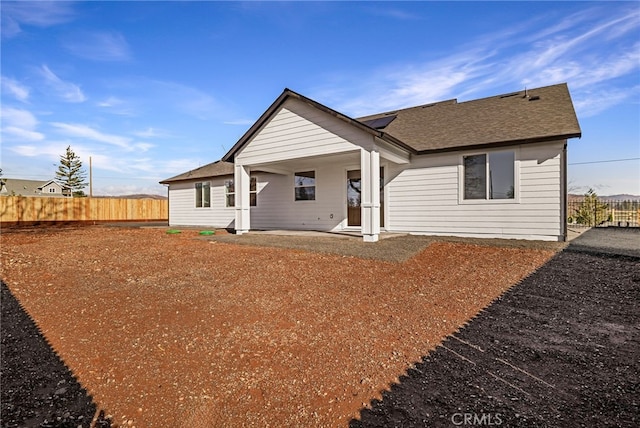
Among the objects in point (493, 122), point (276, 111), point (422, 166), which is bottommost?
point (422, 166)

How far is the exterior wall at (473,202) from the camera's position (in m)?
9.16

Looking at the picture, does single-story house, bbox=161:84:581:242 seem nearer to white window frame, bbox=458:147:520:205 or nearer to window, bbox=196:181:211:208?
white window frame, bbox=458:147:520:205

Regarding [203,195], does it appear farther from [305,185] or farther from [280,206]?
[305,185]

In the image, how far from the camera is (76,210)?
23016 millimetres

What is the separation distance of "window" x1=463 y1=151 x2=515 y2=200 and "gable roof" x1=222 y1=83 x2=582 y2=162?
561 millimetres

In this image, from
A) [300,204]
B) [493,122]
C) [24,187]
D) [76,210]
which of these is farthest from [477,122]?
[24,187]

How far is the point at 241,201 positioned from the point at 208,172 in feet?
22.5

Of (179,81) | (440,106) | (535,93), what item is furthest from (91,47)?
(535,93)

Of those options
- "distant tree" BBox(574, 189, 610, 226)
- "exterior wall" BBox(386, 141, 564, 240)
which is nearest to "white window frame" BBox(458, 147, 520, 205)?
"exterior wall" BBox(386, 141, 564, 240)

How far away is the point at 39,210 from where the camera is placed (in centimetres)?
2123

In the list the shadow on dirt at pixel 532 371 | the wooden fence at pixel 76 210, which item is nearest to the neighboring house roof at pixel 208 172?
the wooden fence at pixel 76 210

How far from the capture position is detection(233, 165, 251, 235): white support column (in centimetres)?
1228

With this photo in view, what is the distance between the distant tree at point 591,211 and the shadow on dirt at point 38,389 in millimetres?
23925

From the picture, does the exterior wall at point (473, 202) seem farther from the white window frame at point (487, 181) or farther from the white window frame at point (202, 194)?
the white window frame at point (202, 194)
